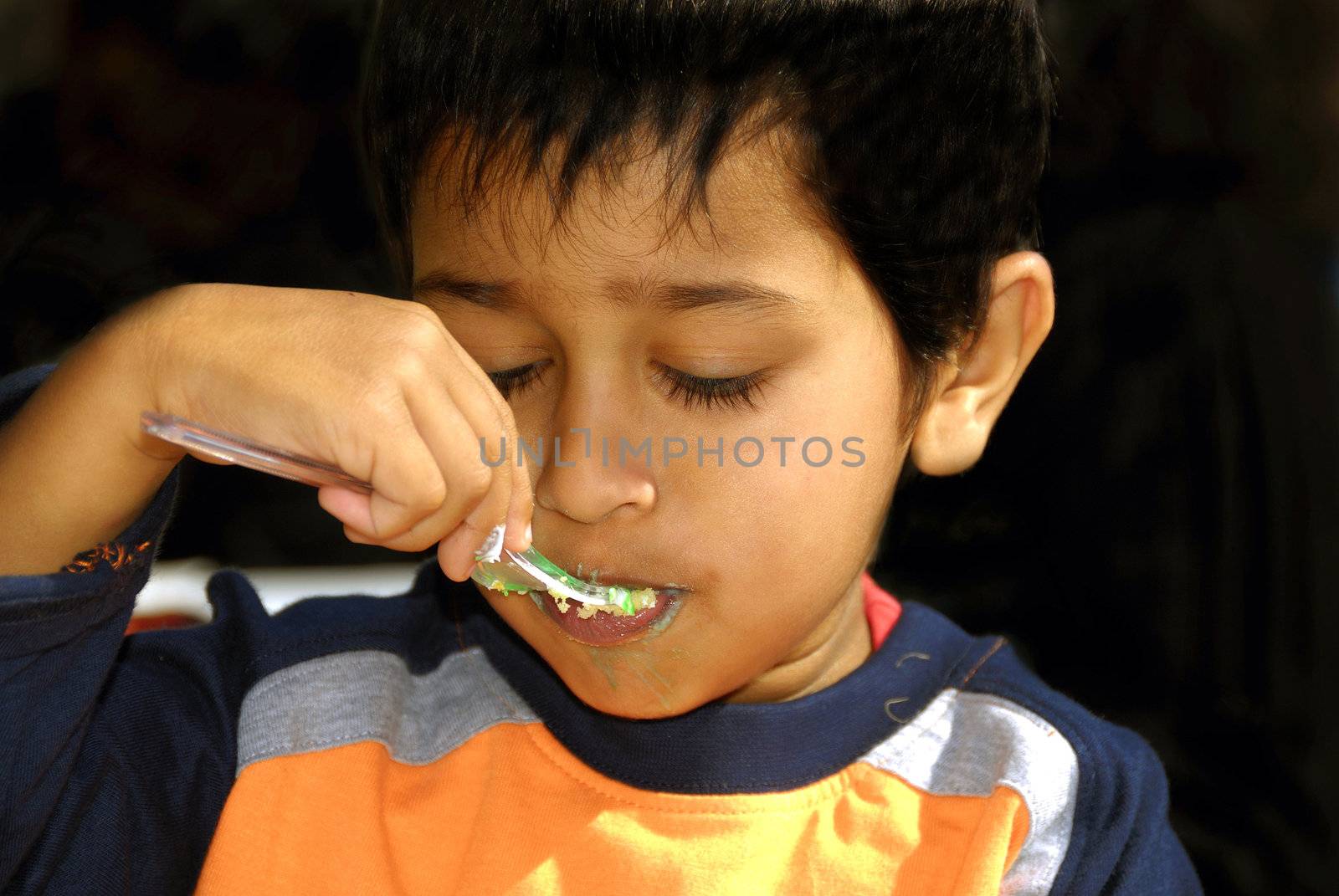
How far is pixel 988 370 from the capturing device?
3.66ft

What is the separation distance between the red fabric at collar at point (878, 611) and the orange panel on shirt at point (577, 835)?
0.16 metres

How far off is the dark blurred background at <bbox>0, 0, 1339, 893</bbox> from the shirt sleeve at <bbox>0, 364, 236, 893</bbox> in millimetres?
444

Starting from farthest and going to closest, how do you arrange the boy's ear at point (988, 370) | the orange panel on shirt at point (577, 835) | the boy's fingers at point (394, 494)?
1. the boy's ear at point (988, 370)
2. the orange panel on shirt at point (577, 835)
3. the boy's fingers at point (394, 494)

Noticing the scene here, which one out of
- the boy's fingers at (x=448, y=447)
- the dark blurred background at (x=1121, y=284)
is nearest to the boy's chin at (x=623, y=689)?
the boy's fingers at (x=448, y=447)

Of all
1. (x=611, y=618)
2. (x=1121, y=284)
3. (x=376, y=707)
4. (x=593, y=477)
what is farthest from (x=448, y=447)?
(x=1121, y=284)

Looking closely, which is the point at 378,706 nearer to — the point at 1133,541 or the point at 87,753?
the point at 87,753

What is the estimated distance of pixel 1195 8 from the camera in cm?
126

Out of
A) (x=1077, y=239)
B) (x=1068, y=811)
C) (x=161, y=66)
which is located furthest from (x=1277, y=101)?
(x=161, y=66)

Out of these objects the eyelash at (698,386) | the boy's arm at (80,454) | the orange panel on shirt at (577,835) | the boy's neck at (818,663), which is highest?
the eyelash at (698,386)

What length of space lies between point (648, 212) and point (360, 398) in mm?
227

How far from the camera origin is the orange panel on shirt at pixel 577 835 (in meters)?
0.98

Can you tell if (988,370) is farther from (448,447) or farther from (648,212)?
(448,447)

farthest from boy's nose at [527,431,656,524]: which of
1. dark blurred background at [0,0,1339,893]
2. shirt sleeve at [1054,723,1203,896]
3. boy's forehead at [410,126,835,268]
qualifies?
dark blurred background at [0,0,1339,893]

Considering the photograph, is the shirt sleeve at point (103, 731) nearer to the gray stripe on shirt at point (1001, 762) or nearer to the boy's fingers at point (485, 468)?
the boy's fingers at point (485, 468)
